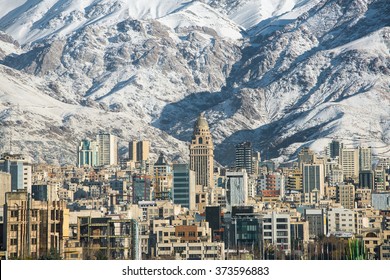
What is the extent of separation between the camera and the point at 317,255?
299ft

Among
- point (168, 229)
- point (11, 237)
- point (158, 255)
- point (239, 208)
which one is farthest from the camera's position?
point (239, 208)

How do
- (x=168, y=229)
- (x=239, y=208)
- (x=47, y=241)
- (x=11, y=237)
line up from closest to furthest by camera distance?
1. (x=11, y=237)
2. (x=47, y=241)
3. (x=168, y=229)
4. (x=239, y=208)

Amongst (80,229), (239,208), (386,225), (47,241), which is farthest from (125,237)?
(386,225)

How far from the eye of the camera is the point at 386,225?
145m
